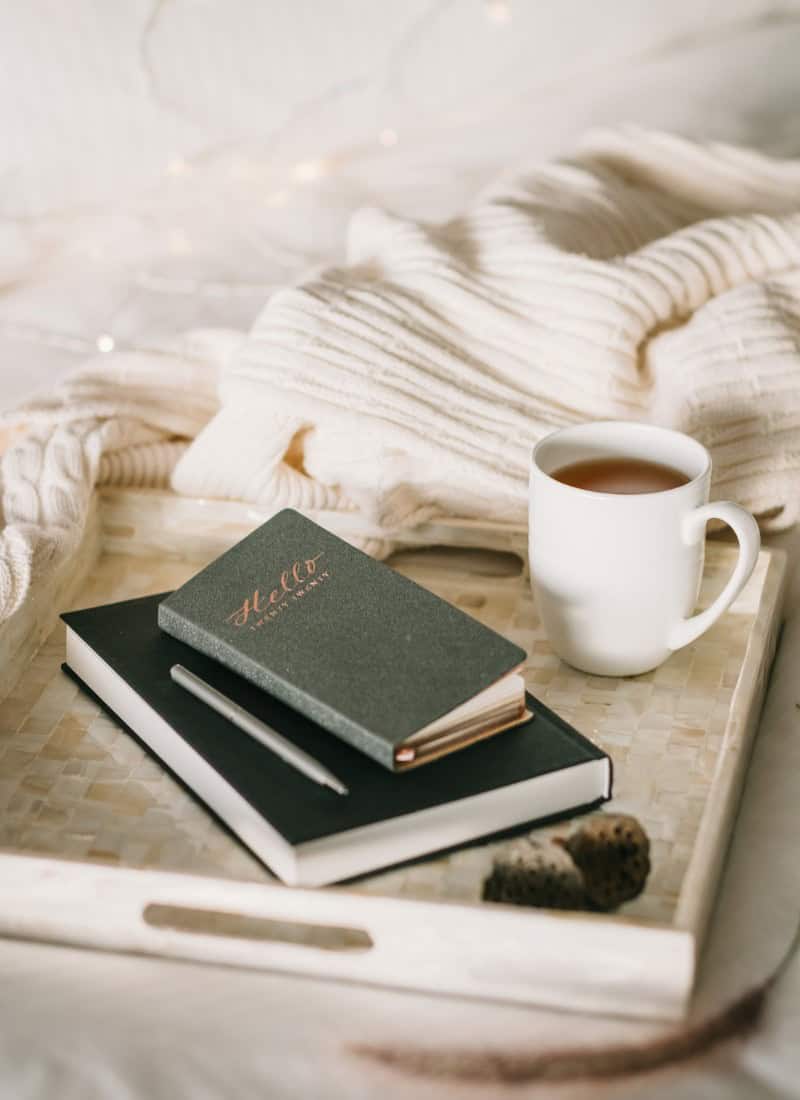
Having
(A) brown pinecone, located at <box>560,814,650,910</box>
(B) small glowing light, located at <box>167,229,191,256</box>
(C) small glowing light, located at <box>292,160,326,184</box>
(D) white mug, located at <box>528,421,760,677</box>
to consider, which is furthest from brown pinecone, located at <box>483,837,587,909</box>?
(C) small glowing light, located at <box>292,160,326,184</box>

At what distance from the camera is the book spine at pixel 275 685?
0.52m

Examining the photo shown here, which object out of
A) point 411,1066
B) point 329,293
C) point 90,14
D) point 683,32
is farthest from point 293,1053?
point 683,32

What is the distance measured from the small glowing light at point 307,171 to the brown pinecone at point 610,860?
3.65 ft

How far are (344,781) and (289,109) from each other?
1096 millimetres

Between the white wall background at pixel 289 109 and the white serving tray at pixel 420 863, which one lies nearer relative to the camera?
the white serving tray at pixel 420 863

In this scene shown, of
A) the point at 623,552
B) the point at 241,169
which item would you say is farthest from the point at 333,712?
the point at 241,169

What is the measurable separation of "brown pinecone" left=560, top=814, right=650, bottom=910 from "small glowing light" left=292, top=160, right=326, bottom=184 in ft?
3.65

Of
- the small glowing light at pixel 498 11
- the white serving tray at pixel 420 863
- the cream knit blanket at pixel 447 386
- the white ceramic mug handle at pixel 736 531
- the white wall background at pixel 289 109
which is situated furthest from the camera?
the small glowing light at pixel 498 11

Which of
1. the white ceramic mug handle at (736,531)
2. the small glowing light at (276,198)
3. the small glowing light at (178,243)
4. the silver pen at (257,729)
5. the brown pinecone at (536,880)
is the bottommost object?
the small glowing light at (178,243)

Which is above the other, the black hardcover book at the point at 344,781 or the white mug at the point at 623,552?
the white mug at the point at 623,552

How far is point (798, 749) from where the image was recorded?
24.3 inches

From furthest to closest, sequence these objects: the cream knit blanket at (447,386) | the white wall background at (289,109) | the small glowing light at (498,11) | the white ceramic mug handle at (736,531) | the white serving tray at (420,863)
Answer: the small glowing light at (498,11) → the white wall background at (289,109) → the cream knit blanket at (447,386) → the white ceramic mug handle at (736,531) → the white serving tray at (420,863)

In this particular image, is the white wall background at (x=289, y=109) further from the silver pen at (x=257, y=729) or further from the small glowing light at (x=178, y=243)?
the silver pen at (x=257, y=729)

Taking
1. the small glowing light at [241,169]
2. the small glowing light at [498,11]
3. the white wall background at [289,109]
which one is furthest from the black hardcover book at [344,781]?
the small glowing light at [498,11]
